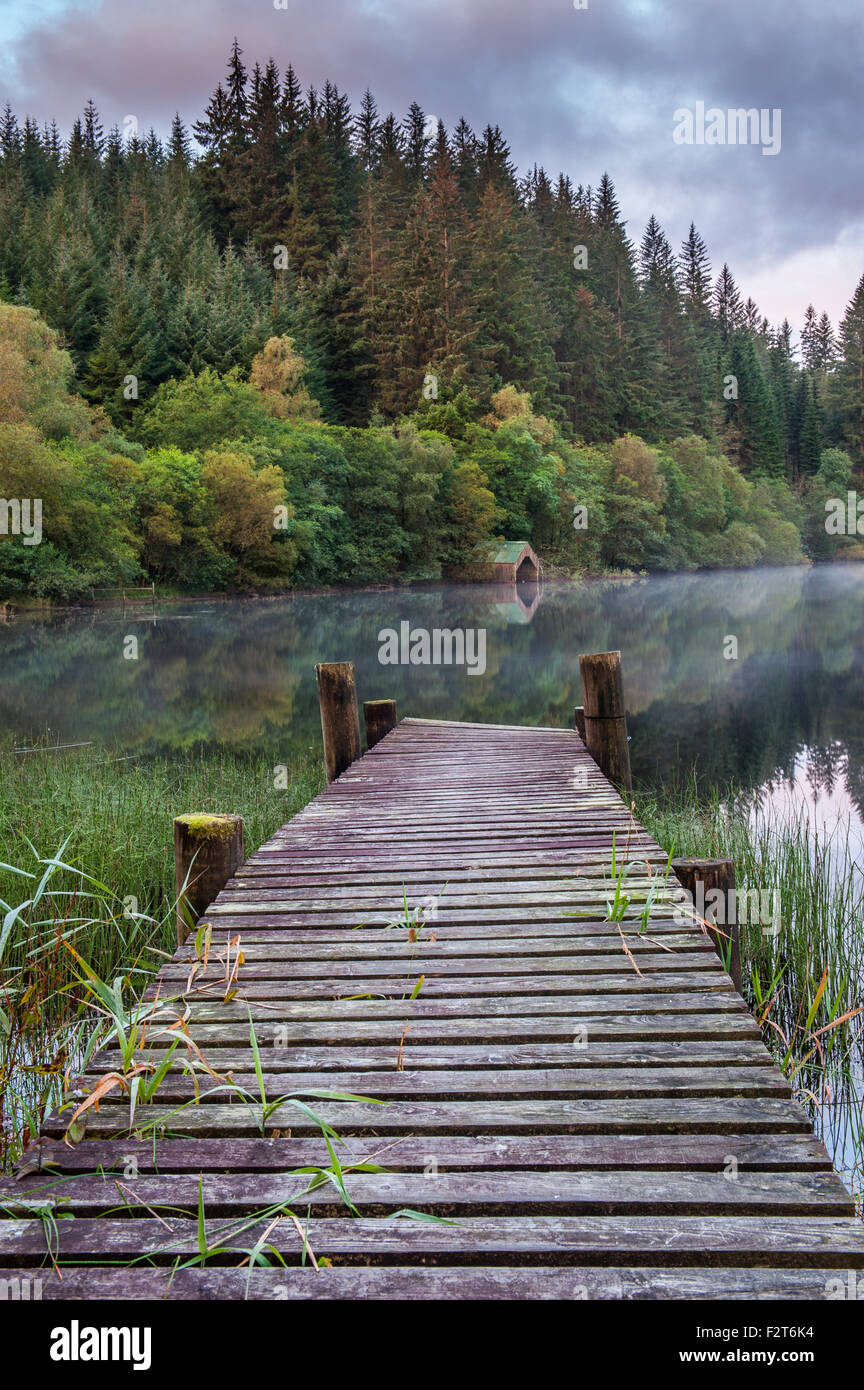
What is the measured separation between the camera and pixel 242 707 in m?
15.8

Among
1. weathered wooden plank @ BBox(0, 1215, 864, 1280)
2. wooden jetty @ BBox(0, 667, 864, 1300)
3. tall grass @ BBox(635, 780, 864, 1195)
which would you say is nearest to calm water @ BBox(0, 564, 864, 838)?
tall grass @ BBox(635, 780, 864, 1195)

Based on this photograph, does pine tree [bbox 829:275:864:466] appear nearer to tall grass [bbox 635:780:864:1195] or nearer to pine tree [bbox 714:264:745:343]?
pine tree [bbox 714:264:745:343]

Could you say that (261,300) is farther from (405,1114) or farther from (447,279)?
(405,1114)

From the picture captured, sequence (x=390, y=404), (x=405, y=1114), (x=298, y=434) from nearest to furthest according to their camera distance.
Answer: (x=405, y=1114)
(x=298, y=434)
(x=390, y=404)

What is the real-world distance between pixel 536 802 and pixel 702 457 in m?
58.4

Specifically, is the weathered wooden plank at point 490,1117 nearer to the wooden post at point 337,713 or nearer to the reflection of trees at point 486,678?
the wooden post at point 337,713

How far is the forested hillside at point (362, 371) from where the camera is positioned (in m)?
32.5

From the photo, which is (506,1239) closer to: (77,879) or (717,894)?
(717,894)

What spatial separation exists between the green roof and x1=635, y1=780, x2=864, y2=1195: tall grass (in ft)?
119

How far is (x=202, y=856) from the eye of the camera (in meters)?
4.43

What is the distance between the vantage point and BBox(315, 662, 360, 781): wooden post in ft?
26.6

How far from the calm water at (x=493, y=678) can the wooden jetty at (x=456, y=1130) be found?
6.46 metres

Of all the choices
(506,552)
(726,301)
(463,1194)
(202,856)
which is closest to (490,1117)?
(463,1194)

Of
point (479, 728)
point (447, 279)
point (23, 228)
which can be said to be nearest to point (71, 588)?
point (479, 728)
